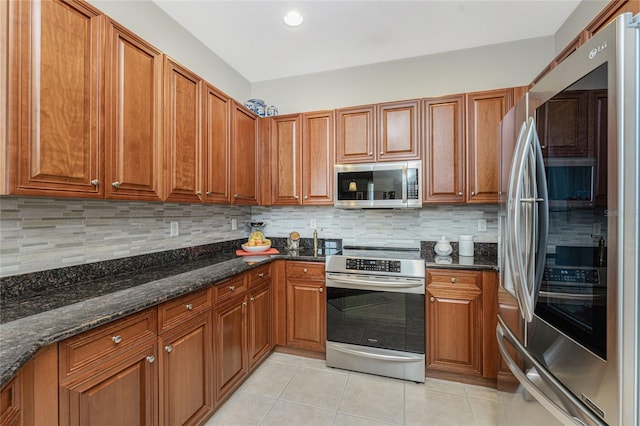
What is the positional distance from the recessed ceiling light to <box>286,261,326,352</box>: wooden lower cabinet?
195 centimetres

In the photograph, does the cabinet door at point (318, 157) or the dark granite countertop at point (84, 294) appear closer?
the dark granite countertop at point (84, 294)

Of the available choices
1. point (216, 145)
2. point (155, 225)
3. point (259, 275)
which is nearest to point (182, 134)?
point (216, 145)

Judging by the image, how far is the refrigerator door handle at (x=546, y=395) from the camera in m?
0.92

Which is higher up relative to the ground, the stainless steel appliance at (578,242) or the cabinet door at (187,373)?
the stainless steel appliance at (578,242)

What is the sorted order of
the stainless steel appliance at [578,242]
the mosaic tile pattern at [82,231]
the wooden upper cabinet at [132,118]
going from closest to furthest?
the stainless steel appliance at [578,242] → the mosaic tile pattern at [82,231] → the wooden upper cabinet at [132,118]

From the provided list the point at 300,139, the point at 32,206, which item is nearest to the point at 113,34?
the point at 32,206

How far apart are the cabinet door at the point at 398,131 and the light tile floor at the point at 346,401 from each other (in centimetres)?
185

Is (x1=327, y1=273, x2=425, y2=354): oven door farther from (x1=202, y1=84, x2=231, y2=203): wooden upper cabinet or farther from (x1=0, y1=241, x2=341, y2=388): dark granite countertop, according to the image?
(x1=202, y1=84, x2=231, y2=203): wooden upper cabinet

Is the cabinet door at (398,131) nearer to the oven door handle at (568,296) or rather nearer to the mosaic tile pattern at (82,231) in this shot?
the oven door handle at (568,296)

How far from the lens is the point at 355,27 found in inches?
89.9

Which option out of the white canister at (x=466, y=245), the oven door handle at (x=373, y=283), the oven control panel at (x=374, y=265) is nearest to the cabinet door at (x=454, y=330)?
the oven door handle at (x=373, y=283)

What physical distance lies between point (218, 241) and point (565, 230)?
255cm

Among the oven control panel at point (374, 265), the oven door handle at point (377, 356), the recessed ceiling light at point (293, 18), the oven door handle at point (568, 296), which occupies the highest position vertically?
the recessed ceiling light at point (293, 18)

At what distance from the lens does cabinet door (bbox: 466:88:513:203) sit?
2256mm
